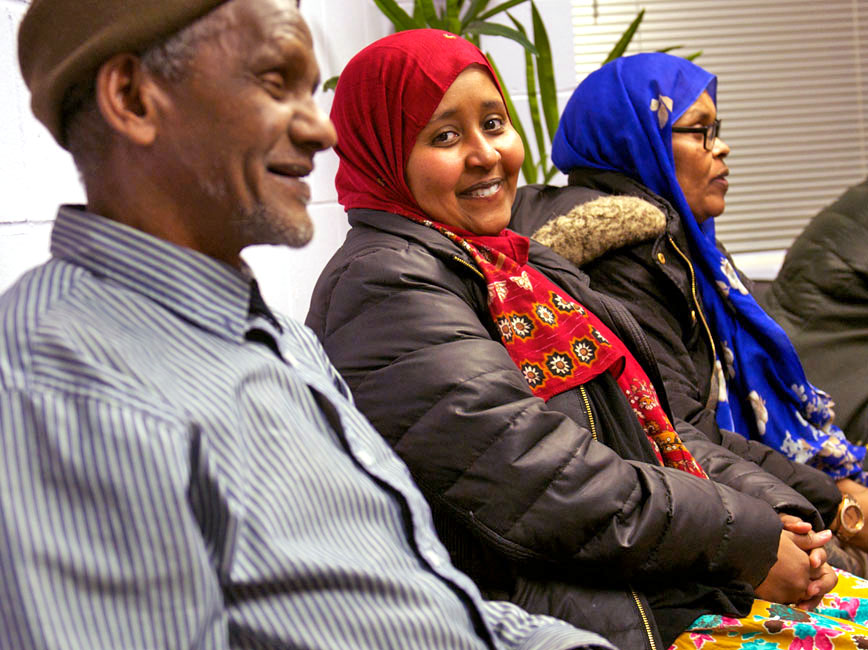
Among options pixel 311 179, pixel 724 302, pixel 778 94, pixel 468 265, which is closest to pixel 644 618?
pixel 468 265

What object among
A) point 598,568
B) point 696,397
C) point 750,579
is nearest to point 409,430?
point 598,568

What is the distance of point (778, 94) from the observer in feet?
14.8

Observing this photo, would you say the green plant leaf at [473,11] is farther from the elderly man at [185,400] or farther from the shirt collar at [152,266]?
the shirt collar at [152,266]

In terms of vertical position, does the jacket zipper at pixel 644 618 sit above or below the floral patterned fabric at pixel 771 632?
above

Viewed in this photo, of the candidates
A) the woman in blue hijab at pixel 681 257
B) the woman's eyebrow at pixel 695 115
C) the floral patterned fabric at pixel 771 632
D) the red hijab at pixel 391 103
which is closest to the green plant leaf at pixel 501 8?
the woman in blue hijab at pixel 681 257

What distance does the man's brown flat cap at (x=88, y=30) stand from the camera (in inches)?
33.7

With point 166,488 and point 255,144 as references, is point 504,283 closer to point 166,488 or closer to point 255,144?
point 255,144

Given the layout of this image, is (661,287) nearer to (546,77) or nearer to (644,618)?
(644,618)

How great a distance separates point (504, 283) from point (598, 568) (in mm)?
488

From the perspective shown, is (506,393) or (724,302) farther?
(724,302)

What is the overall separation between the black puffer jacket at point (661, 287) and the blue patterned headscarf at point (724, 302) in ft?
0.37

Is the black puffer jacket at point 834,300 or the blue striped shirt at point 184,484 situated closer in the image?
the blue striped shirt at point 184,484

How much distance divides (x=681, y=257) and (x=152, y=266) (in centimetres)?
162

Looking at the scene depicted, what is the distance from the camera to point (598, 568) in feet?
4.43
